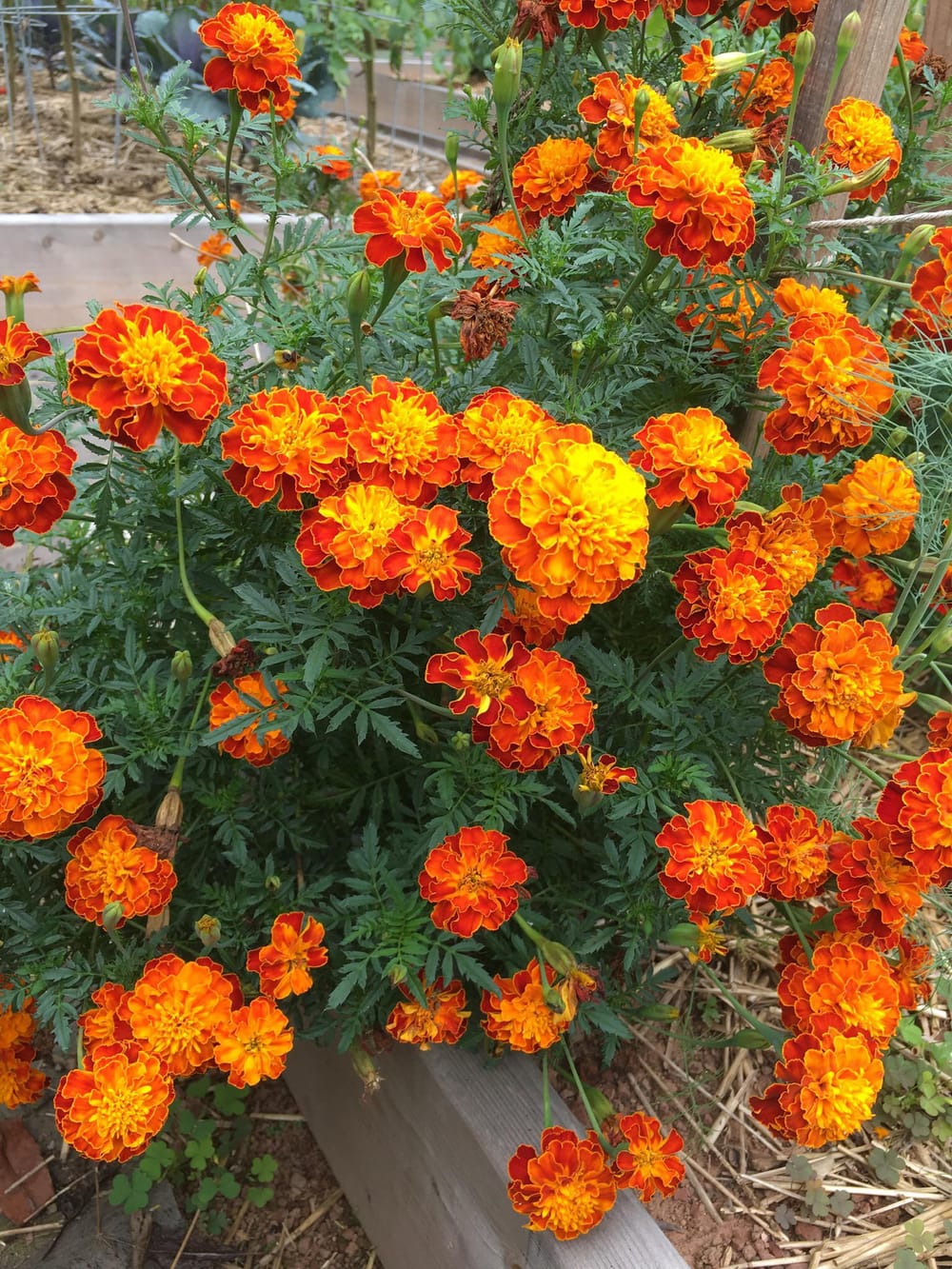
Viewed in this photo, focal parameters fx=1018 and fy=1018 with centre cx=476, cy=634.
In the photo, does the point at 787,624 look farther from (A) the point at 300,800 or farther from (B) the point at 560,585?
(A) the point at 300,800

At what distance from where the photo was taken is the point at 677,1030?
1663mm

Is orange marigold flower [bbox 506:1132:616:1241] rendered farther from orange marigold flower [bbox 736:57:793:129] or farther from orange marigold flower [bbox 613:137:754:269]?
orange marigold flower [bbox 736:57:793:129]

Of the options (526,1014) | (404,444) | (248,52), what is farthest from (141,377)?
(526,1014)

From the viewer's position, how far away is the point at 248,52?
1.30 meters

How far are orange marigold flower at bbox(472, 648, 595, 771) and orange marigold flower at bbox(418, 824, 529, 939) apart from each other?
11 cm

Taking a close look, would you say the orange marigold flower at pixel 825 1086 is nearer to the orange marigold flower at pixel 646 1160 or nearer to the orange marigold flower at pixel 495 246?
the orange marigold flower at pixel 646 1160

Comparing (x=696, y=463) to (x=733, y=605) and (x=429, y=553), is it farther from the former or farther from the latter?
(x=429, y=553)

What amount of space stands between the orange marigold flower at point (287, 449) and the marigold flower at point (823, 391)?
1.77 feet

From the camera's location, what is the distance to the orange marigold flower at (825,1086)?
1.13 meters

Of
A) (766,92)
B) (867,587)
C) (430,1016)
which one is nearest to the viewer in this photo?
(430,1016)

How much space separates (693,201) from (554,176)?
0.38 meters

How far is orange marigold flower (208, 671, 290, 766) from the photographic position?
1237mm

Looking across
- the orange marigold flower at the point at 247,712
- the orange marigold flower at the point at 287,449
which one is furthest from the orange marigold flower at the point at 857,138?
the orange marigold flower at the point at 247,712

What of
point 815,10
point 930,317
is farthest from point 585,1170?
point 815,10
